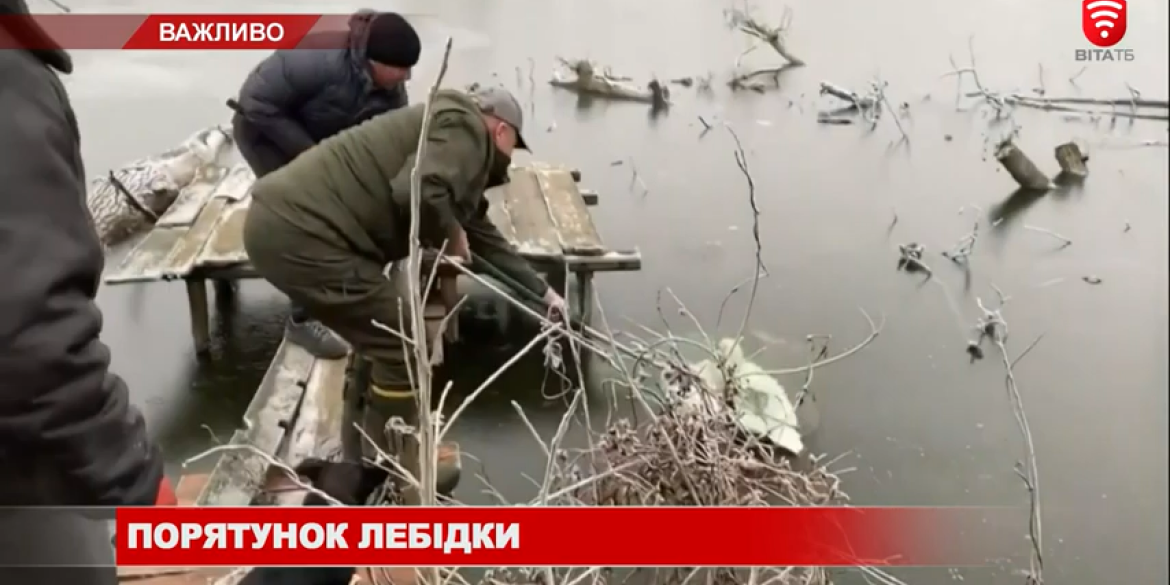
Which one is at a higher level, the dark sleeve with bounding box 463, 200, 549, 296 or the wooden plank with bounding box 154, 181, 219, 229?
the wooden plank with bounding box 154, 181, 219, 229

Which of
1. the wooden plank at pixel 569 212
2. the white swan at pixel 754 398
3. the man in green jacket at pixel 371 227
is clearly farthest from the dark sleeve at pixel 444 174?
the white swan at pixel 754 398

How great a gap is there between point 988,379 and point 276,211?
1.00 m

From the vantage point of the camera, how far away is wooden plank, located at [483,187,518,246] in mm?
1251

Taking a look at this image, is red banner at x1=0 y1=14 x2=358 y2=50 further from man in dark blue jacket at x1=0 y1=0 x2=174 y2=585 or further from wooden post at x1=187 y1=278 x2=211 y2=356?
wooden post at x1=187 y1=278 x2=211 y2=356

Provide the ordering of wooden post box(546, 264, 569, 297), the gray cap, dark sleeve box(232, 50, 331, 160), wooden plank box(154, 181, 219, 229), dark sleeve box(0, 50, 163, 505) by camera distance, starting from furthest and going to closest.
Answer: wooden post box(546, 264, 569, 297), wooden plank box(154, 181, 219, 229), the gray cap, dark sleeve box(232, 50, 331, 160), dark sleeve box(0, 50, 163, 505)

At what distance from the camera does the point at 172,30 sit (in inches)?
31.4

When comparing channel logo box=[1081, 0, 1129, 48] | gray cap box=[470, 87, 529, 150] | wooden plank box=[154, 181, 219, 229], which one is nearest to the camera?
channel logo box=[1081, 0, 1129, 48]

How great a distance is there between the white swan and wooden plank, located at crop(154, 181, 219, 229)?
26.5 inches

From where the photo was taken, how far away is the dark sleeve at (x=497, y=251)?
1.19 meters

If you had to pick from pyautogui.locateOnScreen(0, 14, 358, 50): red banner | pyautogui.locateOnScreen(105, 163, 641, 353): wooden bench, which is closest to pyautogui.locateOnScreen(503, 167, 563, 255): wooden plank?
pyautogui.locateOnScreen(105, 163, 641, 353): wooden bench

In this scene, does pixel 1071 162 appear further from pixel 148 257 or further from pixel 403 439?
pixel 148 257

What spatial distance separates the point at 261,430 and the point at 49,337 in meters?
0.44

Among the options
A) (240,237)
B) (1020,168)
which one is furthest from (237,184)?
(1020,168)

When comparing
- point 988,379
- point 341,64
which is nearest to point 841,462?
point 988,379
